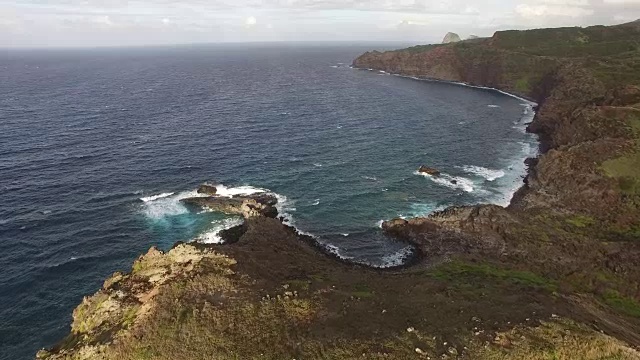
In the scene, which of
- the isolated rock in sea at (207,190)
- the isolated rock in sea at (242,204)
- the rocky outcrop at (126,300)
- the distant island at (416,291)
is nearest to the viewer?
the distant island at (416,291)

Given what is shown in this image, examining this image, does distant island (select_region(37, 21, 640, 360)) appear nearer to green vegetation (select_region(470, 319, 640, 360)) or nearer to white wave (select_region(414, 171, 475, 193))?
green vegetation (select_region(470, 319, 640, 360))

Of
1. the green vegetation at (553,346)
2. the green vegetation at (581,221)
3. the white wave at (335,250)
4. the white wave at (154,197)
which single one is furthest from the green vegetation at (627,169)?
the white wave at (154,197)

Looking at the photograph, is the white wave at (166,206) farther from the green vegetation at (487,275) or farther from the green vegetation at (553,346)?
the green vegetation at (553,346)

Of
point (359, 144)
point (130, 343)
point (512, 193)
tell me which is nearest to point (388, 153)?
point (359, 144)

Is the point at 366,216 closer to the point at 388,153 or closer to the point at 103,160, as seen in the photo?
the point at 388,153

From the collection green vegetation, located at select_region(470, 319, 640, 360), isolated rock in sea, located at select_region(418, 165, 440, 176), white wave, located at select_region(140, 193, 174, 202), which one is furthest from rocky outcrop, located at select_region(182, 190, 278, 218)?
green vegetation, located at select_region(470, 319, 640, 360)

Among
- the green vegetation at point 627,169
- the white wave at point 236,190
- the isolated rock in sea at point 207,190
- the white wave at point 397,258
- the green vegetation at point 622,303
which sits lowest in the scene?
the white wave at point 397,258

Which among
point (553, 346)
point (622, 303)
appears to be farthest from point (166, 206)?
point (622, 303)
